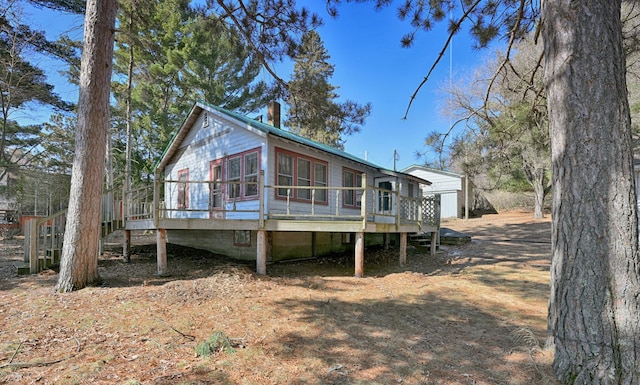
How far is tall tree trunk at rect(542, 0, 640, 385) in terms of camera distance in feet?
10.0

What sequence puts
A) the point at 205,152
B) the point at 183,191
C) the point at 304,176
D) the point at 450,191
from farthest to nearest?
the point at 450,191 < the point at 183,191 < the point at 205,152 < the point at 304,176

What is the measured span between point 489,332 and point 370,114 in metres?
7.26

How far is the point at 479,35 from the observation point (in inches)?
287

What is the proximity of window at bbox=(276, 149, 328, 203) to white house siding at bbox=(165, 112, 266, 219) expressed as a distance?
747 millimetres

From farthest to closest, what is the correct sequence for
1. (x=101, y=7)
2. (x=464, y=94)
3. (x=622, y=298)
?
(x=464, y=94), (x=101, y=7), (x=622, y=298)

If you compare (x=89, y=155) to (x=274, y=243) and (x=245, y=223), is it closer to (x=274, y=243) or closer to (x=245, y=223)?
(x=245, y=223)

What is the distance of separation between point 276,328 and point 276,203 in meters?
5.57

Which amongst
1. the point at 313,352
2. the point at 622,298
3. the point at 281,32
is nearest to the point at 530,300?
the point at 622,298

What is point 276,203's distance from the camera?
401 inches

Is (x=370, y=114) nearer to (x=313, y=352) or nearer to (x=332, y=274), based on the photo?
(x=332, y=274)

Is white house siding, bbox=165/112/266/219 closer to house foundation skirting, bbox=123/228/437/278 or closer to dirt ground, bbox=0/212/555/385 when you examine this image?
house foundation skirting, bbox=123/228/437/278

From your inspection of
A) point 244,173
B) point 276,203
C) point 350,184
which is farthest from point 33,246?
point 350,184

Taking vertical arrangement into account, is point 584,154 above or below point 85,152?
below

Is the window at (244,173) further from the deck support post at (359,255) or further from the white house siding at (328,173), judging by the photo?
the deck support post at (359,255)
